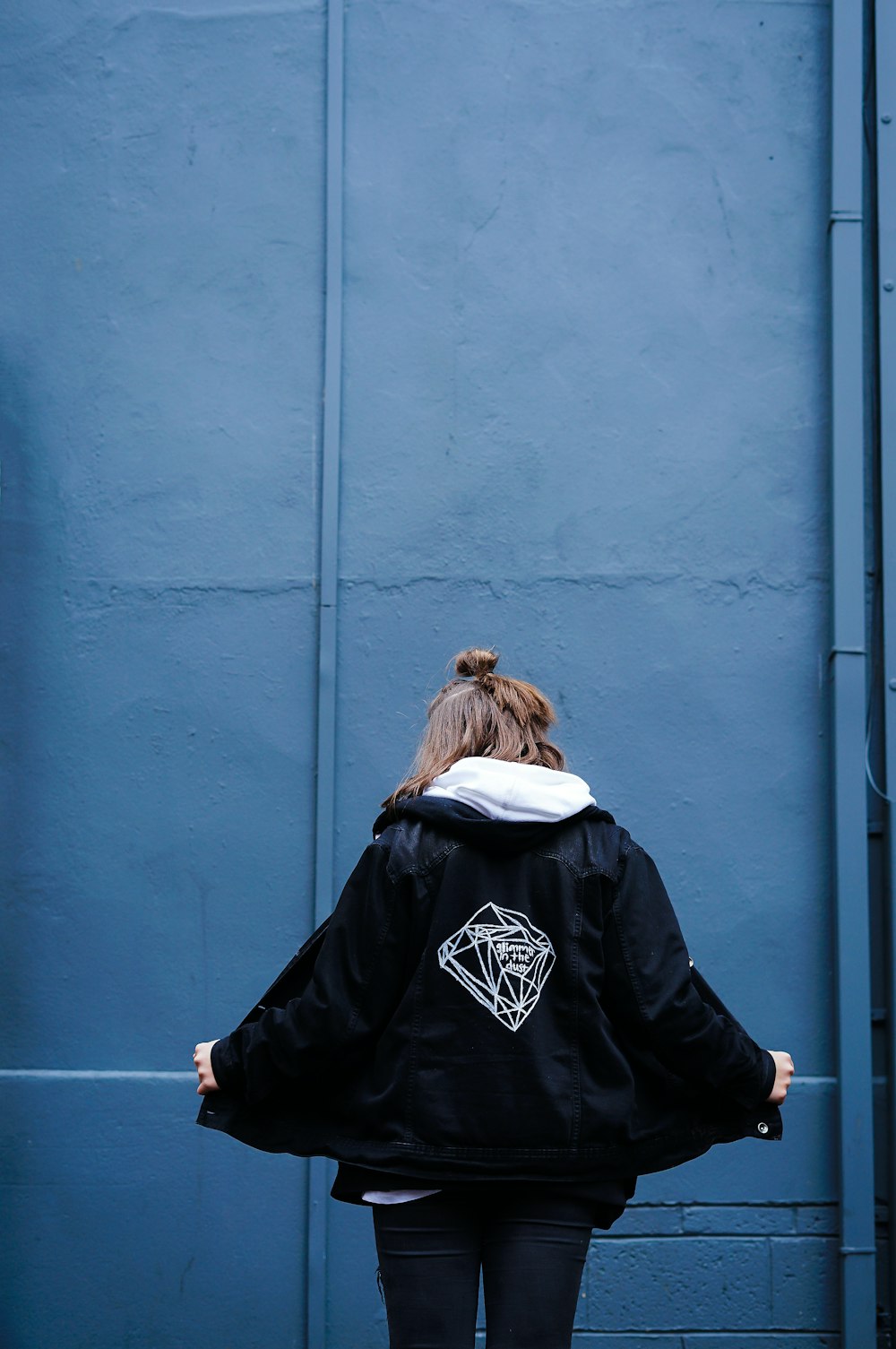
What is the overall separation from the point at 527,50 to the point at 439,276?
0.84 m

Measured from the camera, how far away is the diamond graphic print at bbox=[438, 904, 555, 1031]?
251 cm

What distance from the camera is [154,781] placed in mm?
4289

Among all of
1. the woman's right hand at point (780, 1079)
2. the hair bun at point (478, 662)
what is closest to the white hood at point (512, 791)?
the hair bun at point (478, 662)

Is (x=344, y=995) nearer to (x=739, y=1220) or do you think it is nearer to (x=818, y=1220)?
(x=739, y=1220)

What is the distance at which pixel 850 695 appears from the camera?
13.9 ft

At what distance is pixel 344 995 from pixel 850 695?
7.56 feet

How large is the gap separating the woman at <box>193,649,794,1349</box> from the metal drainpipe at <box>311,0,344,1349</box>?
1.49m

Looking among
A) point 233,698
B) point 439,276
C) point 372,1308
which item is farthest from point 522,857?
point 439,276

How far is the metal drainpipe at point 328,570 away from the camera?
4055mm

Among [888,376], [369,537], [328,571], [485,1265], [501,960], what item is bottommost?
[485,1265]

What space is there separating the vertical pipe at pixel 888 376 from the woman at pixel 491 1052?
1.67m

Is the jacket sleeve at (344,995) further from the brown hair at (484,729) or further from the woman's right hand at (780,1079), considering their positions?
the woman's right hand at (780,1079)

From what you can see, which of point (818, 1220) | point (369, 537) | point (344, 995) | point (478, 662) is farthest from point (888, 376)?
point (344, 995)

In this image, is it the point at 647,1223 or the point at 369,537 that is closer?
the point at 647,1223
